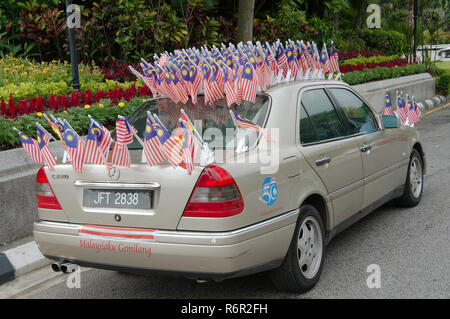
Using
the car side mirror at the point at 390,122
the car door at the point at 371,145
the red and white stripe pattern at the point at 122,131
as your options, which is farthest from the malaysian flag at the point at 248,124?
the car side mirror at the point at 390,122

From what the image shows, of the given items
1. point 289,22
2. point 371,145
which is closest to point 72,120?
point 371,145

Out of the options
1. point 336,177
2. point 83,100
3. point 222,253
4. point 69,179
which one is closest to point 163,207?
point 222,253

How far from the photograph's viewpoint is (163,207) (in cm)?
360

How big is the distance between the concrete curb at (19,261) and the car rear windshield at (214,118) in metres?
1.52

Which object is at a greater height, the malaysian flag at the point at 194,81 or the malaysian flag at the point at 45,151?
the malaysian flag at the point at 194,81

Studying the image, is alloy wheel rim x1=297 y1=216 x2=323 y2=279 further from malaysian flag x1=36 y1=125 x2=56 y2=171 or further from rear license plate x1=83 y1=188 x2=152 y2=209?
malaysian flag x1=36 y1=125 x2=56 y2=171

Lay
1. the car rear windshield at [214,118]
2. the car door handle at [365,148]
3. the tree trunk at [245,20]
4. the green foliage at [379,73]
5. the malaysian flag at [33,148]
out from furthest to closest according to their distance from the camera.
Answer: the green foliage at [379,73] → the tree trunk at [245,20] → the car door handle at [365,148] → the malaysian flag at [33,148] → the car rear windshield at [214,118]

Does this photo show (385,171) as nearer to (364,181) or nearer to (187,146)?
(364,181)

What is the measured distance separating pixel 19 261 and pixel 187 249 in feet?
7.08

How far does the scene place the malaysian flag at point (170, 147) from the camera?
3.52 m

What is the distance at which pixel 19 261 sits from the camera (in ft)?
16.4

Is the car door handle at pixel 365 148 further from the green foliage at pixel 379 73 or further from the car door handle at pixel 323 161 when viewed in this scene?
the green foliage at pixel 379 73
